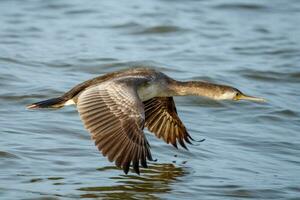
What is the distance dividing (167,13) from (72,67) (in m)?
4.96

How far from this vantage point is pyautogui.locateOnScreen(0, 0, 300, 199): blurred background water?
8539mm

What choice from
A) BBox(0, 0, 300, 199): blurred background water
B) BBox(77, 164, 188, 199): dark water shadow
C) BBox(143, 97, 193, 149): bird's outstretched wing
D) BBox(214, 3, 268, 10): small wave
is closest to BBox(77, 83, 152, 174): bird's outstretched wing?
BBox(77, 164, 188, 199): dark water shadow

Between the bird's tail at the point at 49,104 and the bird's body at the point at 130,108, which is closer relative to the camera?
the bird's body at the point at 130,108

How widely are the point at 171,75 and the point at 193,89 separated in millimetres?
3896

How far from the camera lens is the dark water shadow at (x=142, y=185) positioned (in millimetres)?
8078

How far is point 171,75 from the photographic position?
45.2ft

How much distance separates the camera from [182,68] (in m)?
14.3

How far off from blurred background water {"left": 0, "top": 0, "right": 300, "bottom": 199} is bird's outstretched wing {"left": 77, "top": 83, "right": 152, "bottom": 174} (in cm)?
45

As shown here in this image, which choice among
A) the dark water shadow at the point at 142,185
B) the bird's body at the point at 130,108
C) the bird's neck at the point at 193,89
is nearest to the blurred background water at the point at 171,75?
the dark water shadow at the point at 142,185

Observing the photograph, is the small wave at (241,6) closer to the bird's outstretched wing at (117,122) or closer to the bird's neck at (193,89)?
the bird's neck at (193,89)

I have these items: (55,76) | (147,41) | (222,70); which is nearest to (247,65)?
(222,70)

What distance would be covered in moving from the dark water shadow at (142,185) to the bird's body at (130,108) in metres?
0.32

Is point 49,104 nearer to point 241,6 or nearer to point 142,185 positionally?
point 142,185

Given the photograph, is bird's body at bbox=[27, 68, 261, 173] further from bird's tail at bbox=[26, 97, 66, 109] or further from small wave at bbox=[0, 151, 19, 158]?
small wave at bbox=[0, 151, 19, 158]
